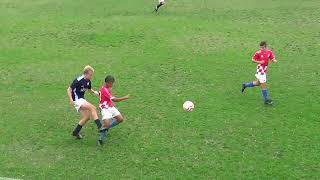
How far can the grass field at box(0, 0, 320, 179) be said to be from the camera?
13.8 m

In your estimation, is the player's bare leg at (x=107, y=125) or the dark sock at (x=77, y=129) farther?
the dark sock at (x=77, y=129)

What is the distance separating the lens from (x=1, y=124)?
52.7ft

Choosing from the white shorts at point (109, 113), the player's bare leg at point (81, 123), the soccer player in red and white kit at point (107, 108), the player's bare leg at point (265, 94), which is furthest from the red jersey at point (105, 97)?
the player's bare leg at point (265, 94)

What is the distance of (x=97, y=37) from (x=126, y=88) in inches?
270

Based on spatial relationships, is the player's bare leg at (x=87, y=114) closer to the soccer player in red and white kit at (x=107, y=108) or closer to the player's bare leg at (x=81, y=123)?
the player's bare leg at (x=81, y=123)

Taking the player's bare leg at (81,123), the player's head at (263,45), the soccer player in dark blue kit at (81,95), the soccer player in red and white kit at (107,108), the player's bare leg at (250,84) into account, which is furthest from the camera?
the player's bare leg at (250,84)

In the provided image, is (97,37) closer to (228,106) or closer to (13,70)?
(13,70)

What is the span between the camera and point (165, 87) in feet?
62.8

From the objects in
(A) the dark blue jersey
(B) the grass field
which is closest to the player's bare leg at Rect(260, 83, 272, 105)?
(B) the grass field

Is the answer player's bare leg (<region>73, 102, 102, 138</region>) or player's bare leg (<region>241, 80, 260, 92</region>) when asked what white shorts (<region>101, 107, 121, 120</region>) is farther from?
player's bare leg (<region>241, 80, 260, 92</region>)

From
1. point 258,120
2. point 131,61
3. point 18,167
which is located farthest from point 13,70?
point 258,120

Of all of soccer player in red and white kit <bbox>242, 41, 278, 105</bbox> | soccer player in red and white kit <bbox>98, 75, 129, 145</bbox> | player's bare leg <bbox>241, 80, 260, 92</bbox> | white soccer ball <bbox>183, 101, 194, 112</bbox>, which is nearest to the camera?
soccer player in red and white kit <bbox>98, 75, 129, 145</bbox>

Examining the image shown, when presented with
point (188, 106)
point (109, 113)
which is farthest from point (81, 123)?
point (188, 106)

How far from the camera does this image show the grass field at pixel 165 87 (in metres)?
13.8
